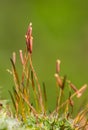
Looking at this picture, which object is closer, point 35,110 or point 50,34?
point 35,110

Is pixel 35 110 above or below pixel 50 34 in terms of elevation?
below

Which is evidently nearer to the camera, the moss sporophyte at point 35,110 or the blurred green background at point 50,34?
the moss sporophyte at point 35,110

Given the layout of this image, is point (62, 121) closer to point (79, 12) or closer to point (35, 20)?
point (35, 20)

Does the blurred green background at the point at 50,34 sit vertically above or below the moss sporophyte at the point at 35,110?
above

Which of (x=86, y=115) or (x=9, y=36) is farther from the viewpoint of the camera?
(x=9, y=36)

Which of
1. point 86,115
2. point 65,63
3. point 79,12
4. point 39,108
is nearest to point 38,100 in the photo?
point 39,108

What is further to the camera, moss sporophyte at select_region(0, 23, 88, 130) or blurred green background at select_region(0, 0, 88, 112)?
blurred green background at select_region(0, 0, 88, 112)

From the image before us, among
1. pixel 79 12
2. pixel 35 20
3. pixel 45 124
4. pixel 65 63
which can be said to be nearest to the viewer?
pixel 45 124

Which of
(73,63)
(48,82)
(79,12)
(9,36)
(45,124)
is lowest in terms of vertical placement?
(45,124)
